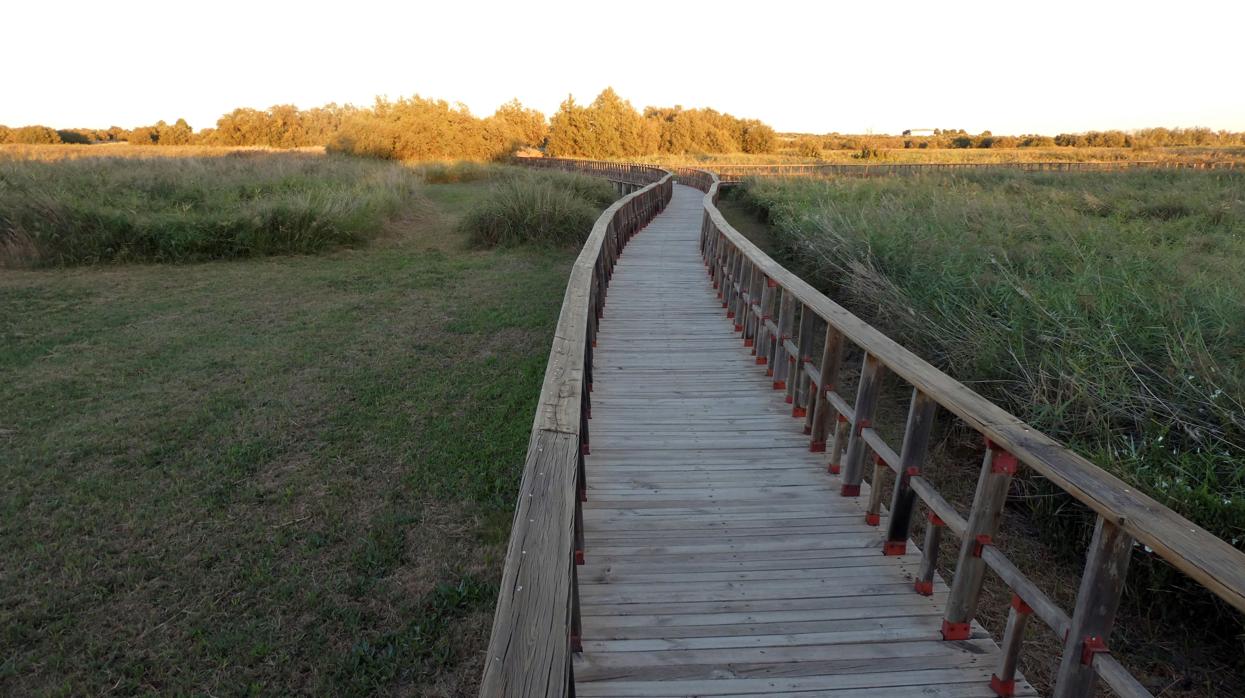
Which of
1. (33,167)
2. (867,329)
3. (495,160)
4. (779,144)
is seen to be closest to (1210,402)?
(867,329)

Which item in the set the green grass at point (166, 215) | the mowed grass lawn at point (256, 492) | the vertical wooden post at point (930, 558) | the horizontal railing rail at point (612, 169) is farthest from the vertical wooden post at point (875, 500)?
the horizontal railing rail at point (612, 169)

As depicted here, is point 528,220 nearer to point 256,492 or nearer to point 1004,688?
point 256,492

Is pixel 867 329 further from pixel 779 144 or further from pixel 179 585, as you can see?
pixel 779 144

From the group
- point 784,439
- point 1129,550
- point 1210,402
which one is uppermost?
point 1129,550

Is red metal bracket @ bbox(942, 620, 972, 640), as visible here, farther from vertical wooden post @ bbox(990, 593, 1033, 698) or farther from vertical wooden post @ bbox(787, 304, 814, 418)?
vertical wooden post @ bbox(787, 304, 814, 418)

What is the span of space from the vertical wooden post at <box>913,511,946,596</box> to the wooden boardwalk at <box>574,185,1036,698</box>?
55 mm

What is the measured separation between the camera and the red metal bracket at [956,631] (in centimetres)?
271

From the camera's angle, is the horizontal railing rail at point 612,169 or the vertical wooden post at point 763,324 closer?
the vertical wooden post at point 763,324

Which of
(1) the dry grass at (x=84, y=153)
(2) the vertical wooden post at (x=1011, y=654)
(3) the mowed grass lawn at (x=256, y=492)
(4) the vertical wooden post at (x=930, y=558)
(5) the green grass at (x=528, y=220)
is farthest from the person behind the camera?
(1) the dry grass at (x=84, y=153)

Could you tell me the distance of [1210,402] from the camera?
380cm

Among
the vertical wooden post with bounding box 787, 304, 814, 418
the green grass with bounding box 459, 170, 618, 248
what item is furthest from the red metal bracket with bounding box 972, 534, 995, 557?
the green grass with bounding box 459, 170, 618, 248

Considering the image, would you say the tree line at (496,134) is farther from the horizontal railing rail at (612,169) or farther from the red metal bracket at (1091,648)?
the red metal bracket at (1091,648)

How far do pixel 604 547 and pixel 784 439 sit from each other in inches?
68.1

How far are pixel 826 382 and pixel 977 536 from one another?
1.71 m
